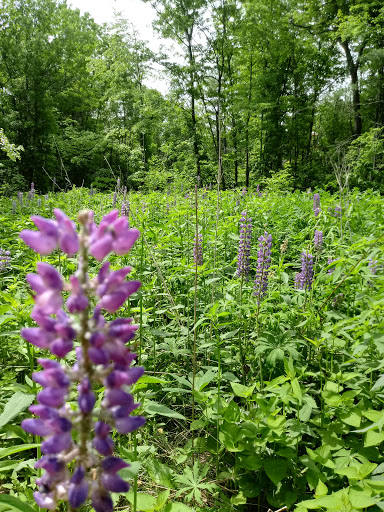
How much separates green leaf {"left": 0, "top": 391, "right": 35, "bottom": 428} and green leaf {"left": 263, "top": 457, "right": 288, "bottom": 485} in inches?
42.8

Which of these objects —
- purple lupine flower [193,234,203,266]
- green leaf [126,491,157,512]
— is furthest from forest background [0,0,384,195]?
green leaf [126,491,157,512]

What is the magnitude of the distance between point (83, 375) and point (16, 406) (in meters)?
0.80

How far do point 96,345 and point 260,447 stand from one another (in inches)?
57.8

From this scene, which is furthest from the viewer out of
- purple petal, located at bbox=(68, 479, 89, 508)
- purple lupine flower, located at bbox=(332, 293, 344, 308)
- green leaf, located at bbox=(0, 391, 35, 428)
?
purple lupine flower, located at bbox=(332, 293, 344, 308)

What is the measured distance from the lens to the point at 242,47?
20.9 metres

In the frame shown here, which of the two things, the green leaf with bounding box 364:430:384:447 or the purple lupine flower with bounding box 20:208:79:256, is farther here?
the green leaf with bounding box 364:430:384:447

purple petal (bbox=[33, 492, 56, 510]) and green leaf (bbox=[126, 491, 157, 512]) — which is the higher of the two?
purple petal (bbox=[33, 492, 56, 510])

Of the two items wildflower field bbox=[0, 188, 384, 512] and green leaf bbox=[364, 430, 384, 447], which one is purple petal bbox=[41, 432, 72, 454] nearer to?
wildflower field bbox=[0, 188, 384, 512]

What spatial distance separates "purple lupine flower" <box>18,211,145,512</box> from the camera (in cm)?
61

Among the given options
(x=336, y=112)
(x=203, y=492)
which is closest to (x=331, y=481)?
(x=203, y=492)

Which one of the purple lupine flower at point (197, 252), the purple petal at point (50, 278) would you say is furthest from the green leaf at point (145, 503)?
the purple lupine flower at point (197, 252)

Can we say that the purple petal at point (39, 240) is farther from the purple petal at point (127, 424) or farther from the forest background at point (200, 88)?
the forest background at point (200, 88)

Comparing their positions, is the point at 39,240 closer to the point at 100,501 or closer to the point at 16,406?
the point at 100,501

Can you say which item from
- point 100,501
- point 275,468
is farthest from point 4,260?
point 100,501
